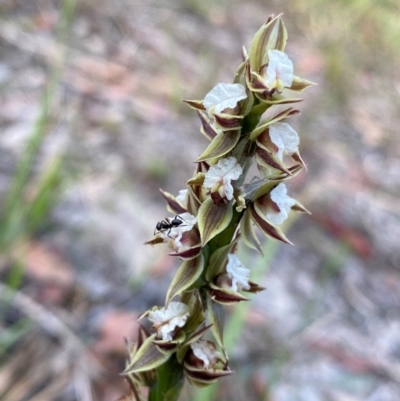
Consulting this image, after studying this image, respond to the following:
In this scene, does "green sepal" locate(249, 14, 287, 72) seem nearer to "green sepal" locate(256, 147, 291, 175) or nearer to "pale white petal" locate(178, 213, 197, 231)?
"green sepal" locate(256, 147, 291, 175)

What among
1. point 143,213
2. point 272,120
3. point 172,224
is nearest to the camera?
point 272,120

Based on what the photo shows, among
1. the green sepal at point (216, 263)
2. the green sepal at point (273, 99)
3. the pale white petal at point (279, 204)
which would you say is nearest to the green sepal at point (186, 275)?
the green sepal at point (216, 263)

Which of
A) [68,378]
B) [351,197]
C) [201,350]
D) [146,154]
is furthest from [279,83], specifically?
[351,197]

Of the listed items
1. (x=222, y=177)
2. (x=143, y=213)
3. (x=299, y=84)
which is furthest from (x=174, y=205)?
(x=143, y=213)

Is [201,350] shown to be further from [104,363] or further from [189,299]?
[104,363]

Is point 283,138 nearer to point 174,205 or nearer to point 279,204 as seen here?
point 279,204

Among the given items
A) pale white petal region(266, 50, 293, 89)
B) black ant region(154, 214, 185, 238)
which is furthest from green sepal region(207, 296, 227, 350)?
pale white petal region(266, 50, 293, 89)
